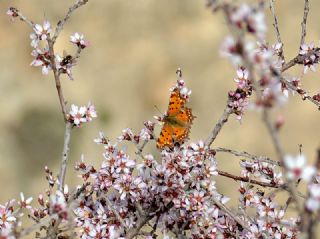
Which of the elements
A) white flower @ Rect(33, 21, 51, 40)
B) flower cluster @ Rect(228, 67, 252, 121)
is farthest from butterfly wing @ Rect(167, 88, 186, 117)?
white flower @ Rect(33, 21, 51, 40)

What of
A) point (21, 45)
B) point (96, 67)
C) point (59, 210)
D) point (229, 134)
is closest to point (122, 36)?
point (96, 67)

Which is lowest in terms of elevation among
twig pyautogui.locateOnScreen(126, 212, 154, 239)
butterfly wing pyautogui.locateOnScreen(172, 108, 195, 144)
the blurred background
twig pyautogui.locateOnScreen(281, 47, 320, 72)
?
twig pyautogui.locateOnScreen(126, 212, 154, 239)

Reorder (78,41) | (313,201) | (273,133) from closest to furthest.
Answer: (273,133) → (313,201) → (78,41)

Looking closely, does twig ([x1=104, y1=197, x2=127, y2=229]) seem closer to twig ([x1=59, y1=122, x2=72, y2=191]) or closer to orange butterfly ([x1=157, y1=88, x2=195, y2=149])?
twig ([x1=59, y1=122, x2=72, y2=191])

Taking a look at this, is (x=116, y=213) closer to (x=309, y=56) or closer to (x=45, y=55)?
(x=45, y=55)

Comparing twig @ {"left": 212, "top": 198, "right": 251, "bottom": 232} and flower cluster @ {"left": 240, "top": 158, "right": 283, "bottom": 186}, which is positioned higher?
flower cluster @ {"left": 240, "top": 158, "right": 283, "bottom": 186}

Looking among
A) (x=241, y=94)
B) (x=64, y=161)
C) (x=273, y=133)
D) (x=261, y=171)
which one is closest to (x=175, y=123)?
(x=241, y=94)
